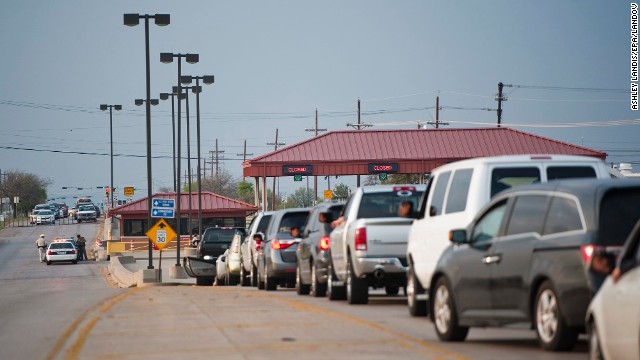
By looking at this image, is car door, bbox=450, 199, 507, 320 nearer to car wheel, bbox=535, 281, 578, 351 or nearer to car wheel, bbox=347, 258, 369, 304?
car wheel, bbox=535, 281, 578, 351

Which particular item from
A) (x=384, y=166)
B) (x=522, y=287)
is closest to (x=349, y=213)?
(x=522, y=287)

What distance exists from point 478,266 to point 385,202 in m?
7.62

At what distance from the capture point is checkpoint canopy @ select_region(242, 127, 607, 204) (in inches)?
2889

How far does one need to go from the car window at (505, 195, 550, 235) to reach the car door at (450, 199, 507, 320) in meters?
0.24

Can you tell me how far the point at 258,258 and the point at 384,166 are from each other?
4194 cm

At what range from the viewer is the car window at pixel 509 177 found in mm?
16281

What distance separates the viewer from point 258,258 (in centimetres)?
3222

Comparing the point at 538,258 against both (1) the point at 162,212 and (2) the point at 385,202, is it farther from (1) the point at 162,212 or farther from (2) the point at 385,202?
(1) the point at 162,212

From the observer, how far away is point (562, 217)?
1270 cm

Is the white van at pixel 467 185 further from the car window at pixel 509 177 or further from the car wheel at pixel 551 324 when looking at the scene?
the car wheel at pixel 551 324

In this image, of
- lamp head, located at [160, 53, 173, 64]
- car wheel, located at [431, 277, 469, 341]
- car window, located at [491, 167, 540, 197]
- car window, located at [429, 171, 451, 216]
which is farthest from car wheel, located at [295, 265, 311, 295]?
lamp head, located at [160, 53, 173, 64]

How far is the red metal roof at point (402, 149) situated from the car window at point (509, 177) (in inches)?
2196

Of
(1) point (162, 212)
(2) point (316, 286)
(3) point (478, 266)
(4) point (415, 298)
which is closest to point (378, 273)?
(4) point (415, 298)

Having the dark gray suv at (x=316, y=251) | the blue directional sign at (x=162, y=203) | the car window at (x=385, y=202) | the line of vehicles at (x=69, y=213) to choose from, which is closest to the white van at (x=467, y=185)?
the car window at (x=385, y=202)
